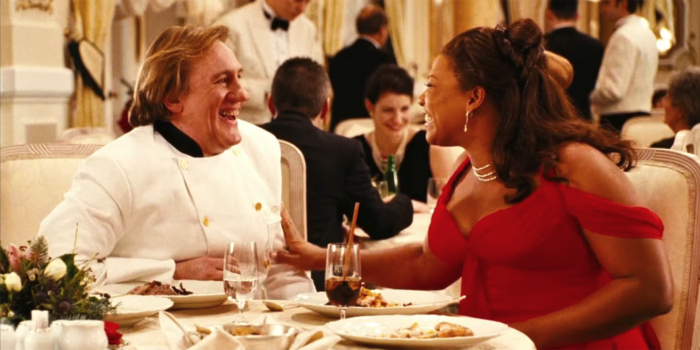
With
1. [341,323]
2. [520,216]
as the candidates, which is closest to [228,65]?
[520,216]

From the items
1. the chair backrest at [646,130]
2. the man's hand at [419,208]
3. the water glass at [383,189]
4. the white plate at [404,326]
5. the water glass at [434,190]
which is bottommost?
the man's hand at [419,208]

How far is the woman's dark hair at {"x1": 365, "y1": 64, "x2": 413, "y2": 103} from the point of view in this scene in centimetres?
506

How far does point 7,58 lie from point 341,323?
472cm

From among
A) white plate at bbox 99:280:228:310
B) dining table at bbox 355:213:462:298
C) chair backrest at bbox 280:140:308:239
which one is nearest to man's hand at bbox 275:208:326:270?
white plate at bbox 99:280:228:310

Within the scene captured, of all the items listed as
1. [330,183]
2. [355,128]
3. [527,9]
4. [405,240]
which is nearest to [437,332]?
[405,240]

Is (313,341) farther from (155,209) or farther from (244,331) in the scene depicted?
(155,209)

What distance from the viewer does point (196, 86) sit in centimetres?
263

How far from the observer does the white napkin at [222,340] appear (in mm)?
1515

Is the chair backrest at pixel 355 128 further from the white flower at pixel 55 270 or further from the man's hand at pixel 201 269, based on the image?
the white flower at pixel 55 270

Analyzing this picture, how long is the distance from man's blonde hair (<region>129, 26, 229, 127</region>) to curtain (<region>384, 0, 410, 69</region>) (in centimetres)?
813

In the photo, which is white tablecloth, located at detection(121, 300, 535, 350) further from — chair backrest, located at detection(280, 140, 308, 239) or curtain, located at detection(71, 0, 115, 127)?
curtain, located at detection(71, 0, 115, 127)

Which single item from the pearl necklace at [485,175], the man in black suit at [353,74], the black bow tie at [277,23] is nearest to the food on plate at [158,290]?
the pearl necklace at [485,175]

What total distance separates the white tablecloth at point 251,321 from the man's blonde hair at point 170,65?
67 centimetres

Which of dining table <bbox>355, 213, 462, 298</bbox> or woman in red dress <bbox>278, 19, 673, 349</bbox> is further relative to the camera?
dining table <bbox>355, 213, 462, 298</bbox>
